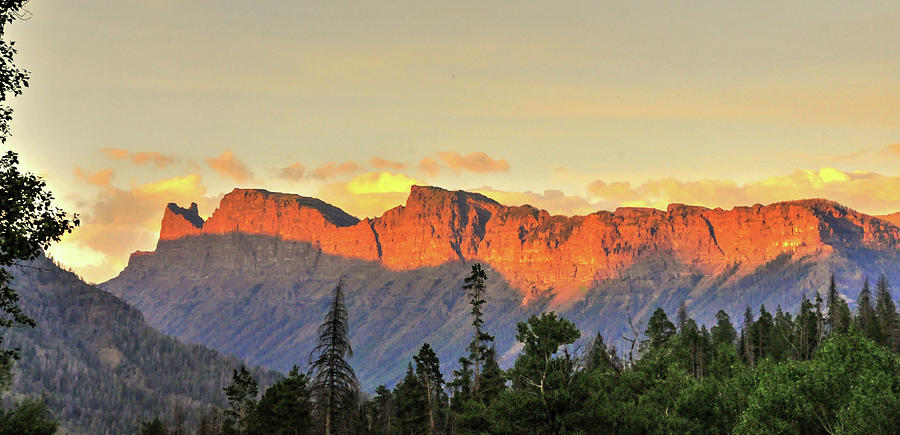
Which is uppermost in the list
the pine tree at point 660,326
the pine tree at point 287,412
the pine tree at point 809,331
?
the pine tree at point 809,331

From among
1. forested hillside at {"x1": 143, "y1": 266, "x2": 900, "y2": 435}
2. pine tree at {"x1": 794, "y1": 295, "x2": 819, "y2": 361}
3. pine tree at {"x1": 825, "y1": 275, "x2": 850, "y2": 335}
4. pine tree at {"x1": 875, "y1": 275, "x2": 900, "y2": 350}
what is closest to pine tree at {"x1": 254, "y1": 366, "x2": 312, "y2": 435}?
forested hillside at {"x1": 143, "y1": 266, "x2": 900, "y2": 435}

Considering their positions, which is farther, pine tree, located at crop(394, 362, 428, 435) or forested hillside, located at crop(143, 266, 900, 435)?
pine tree, located at crop(394, 362, 428, 435)

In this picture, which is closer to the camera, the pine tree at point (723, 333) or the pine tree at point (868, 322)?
the pine tree at point (868, 322)

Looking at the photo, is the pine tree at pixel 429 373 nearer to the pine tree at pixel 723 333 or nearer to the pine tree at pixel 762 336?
the pine tree at pixel 762 336

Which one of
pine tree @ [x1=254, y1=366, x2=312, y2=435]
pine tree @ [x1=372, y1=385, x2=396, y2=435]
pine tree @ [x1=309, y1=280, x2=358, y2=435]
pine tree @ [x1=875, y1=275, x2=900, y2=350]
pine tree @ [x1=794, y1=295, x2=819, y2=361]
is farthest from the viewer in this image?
pine tree @ [x1=794, y1=295, x2=819, y2=361]

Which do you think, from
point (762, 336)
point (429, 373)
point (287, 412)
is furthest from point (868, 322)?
point (287, 412)

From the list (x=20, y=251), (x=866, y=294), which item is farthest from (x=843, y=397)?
(x=866, y=294)

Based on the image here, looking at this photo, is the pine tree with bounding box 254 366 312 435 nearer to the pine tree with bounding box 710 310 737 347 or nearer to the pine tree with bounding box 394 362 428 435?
the pine tree with bounding box 394 362 428 435

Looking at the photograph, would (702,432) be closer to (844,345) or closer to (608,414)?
(608,414)

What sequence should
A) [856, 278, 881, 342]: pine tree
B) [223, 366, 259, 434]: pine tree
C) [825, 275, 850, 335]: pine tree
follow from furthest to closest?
[825, 275, 850, 335]: pine tree
[856, 278, 881, 342]: pine tree
[223, 366, 259, 434]: pine tree

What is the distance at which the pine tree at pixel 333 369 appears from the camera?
6109 cm

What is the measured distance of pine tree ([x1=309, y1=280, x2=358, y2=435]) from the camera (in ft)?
200

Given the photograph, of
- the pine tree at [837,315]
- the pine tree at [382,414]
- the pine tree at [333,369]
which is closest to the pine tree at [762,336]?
the pine tree at [837,315]

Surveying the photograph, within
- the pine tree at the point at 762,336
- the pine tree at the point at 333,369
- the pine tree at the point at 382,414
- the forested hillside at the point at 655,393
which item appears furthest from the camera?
the pine tree at the point at 762,336
